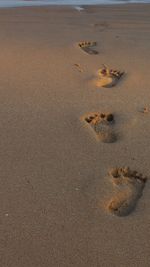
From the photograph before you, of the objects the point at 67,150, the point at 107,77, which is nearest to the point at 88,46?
the point at 107,77

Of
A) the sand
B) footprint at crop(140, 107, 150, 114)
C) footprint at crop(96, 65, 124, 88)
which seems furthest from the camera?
footprint at crop(96, 65, 124, 88)

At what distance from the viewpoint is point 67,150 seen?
2447 mm

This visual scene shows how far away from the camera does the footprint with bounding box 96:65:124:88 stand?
10.6 feet

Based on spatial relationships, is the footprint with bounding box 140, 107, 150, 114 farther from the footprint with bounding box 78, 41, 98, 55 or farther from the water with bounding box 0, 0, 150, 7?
the water with bounding box 0, 0, 150, 7

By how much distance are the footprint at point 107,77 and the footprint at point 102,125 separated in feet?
1.57

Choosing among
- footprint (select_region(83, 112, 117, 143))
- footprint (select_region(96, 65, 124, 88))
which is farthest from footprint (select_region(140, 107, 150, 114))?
footprint (select_region(96, 65, 124, 88))

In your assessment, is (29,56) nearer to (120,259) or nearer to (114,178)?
(114,178)

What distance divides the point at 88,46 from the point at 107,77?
806mm

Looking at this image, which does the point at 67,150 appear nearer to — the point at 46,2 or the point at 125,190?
the point at 125,190

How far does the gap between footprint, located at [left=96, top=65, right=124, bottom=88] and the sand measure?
5 cm

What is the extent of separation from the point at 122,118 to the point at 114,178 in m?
0.64

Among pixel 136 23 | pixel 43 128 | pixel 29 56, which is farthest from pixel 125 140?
pixel 136 23

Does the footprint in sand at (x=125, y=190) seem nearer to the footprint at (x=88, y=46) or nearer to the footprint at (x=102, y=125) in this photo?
the footprint at (x=102, y=125)

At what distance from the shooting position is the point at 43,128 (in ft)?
8.68
